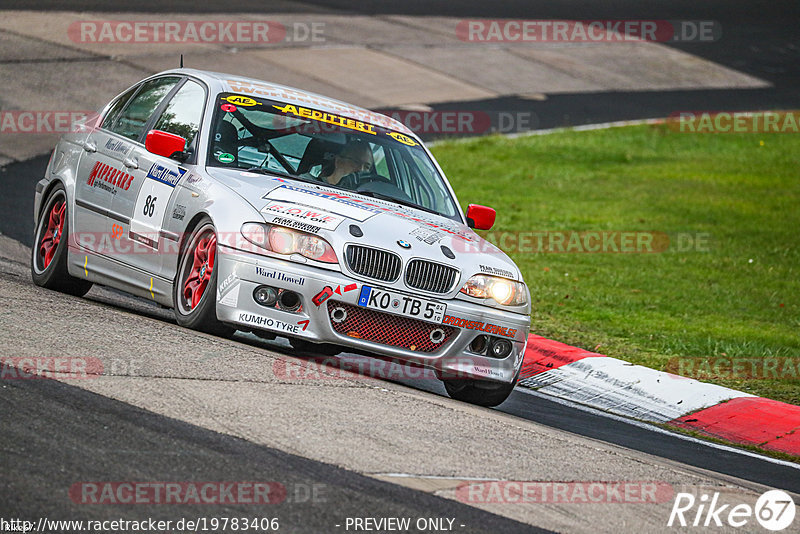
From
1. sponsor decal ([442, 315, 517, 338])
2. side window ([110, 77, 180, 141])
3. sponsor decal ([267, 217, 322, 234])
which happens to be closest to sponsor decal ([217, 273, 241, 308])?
sponsor decal ([267, 217, 322, 234])

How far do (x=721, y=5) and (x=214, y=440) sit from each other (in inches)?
1374

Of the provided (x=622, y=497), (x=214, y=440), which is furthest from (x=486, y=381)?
(x=214, y=440)

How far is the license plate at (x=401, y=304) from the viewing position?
283 inches

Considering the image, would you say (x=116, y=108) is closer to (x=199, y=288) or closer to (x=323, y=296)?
(x=199, y=288)

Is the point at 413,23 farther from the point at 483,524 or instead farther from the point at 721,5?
the point at 483,524

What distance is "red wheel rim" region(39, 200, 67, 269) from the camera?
29.9ft

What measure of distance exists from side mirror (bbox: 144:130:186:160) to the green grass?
4034 mm

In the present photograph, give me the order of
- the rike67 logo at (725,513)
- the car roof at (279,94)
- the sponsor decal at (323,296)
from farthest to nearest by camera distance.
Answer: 1. the car roof at (279,94)
2. the sponsor decal at (323,296)
3. the rike67 logo at (725,513)

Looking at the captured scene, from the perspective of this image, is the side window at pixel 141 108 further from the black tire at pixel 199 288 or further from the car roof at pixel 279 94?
the black tire at pixel 199 288

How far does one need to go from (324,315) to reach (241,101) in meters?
2.06

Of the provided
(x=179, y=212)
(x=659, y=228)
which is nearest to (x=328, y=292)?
(x=179, y=212)

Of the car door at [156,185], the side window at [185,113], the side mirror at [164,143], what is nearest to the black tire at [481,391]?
the car door at [156,185]

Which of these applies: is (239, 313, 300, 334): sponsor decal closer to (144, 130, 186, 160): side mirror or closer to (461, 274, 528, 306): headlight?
(461, 274, 528, 306): headlight

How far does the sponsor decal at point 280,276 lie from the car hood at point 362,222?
0.30 metres
